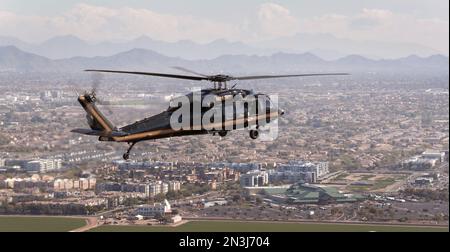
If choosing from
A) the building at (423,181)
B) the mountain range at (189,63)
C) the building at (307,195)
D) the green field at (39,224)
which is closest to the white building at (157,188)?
the building at (307,195)

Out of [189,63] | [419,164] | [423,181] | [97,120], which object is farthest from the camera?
[189,63]

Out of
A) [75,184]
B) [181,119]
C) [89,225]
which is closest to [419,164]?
[75,184]

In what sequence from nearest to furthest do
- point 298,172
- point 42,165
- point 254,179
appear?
point 42,165
point 254,179
point 298,172

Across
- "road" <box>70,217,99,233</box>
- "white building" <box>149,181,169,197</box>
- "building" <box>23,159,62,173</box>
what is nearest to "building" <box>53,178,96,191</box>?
"building" <box>23,159,62,173</box>

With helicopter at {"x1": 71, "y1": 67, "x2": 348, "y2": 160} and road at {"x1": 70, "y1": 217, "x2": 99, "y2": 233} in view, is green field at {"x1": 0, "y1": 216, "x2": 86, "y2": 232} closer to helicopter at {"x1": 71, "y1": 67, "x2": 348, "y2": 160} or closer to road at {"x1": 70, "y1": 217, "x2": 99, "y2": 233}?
road at {"x1": 70, "y1": 217, "x2": 99, "y2": 233}

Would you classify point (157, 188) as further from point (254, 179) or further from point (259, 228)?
point (259, 228)

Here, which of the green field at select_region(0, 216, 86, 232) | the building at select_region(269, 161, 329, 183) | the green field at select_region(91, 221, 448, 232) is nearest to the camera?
the green field at select_region(0, 216, 86, 232)
